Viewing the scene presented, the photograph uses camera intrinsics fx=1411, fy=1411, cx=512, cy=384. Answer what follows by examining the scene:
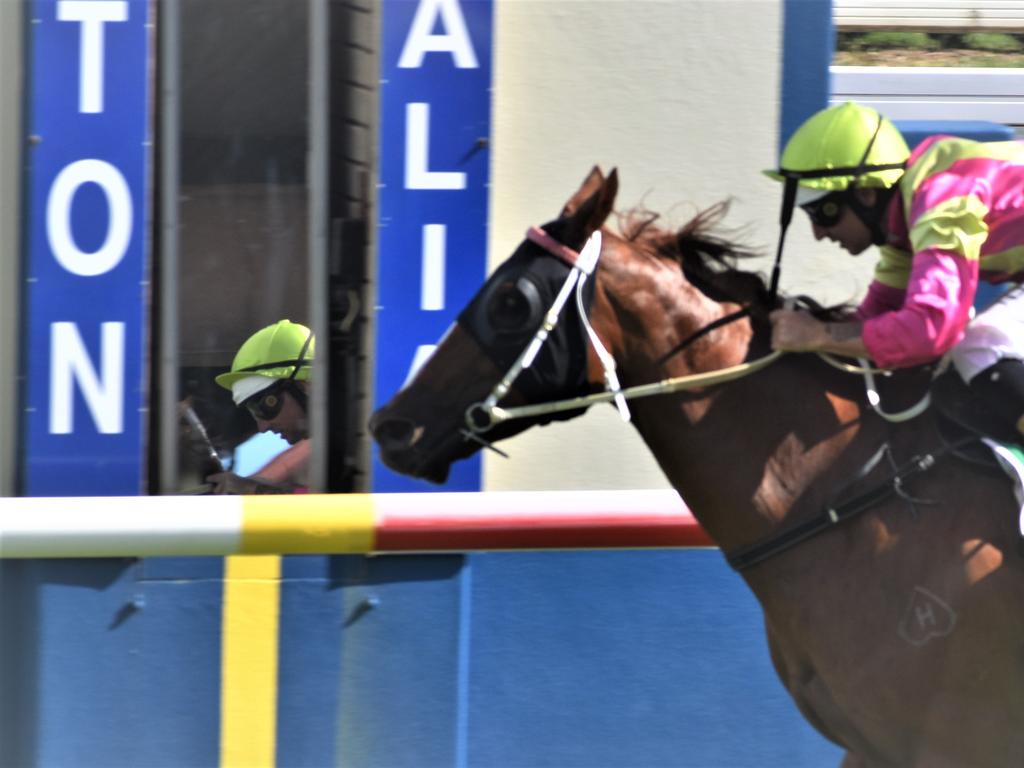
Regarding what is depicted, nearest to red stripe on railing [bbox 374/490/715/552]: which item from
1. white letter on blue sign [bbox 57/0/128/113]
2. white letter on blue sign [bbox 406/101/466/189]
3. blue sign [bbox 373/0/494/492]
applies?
blue sign [bbox 373/0/494/492]

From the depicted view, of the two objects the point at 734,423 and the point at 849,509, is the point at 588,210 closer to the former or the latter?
the point at 734,423

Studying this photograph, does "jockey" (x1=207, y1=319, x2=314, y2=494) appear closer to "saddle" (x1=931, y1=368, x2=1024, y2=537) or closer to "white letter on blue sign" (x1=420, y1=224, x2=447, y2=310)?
"white letter on blue sign" (x1=420, y1=224, x2=447, y2=310)

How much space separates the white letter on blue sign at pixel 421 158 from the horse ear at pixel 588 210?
1231mm

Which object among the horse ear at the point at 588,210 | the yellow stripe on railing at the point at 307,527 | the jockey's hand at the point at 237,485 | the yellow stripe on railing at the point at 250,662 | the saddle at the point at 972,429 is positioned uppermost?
the horse ear at the point at 588,210

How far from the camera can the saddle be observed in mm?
3266

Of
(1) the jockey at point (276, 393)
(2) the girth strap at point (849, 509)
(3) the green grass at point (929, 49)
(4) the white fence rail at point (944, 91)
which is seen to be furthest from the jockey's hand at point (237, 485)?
(3) the green grass at point (929, 49)

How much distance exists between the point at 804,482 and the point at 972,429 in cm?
41

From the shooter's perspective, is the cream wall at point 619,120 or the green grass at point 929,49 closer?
the cream wall at point 619,120

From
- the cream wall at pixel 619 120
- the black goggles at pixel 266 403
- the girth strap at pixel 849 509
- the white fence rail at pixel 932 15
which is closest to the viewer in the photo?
the girth strap at pixel 849 509

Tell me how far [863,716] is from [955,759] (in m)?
0.22

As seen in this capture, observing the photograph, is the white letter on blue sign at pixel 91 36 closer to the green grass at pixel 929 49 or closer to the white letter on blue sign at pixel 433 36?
the white letter on blue sign at pixel 433 36

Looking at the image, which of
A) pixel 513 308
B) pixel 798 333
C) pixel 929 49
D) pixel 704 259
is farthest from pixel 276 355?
pixel 929 49

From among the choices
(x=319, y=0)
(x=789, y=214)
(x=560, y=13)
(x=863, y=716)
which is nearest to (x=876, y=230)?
(x=789, y=214)

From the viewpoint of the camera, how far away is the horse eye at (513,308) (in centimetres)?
333
